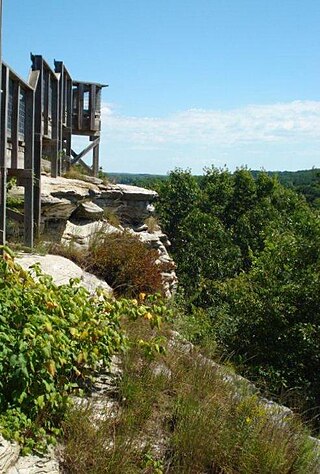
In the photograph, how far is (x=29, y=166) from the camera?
25.9 ft

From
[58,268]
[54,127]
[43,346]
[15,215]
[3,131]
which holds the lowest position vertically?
[58,268]

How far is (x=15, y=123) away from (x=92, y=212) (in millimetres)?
3841

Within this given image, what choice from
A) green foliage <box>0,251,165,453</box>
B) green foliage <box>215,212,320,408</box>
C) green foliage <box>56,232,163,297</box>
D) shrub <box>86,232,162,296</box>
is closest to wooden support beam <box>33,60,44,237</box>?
green foliage <box>56,232,163,297</box>

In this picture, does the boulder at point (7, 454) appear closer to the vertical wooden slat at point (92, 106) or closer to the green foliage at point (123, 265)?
the green foliage at point (123, 265)

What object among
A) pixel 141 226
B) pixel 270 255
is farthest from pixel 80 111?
pixel 270 255

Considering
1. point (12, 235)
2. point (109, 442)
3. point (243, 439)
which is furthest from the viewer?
point (12, 235)

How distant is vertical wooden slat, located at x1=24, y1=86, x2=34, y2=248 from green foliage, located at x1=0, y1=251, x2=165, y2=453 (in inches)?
138

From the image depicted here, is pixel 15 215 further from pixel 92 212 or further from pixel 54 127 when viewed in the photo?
pixel 54 127

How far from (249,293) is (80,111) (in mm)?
7370

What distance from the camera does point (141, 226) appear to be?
13789mm

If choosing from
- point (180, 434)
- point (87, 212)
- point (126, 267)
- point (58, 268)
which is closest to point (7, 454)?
point (180, 434)

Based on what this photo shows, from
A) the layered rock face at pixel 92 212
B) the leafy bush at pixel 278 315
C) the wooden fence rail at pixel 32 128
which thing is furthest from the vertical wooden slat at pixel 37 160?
the leafy bush at pixel 278 315

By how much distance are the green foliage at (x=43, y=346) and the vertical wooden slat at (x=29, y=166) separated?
138 inches

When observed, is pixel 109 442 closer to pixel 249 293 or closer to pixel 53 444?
pixel 53 444
